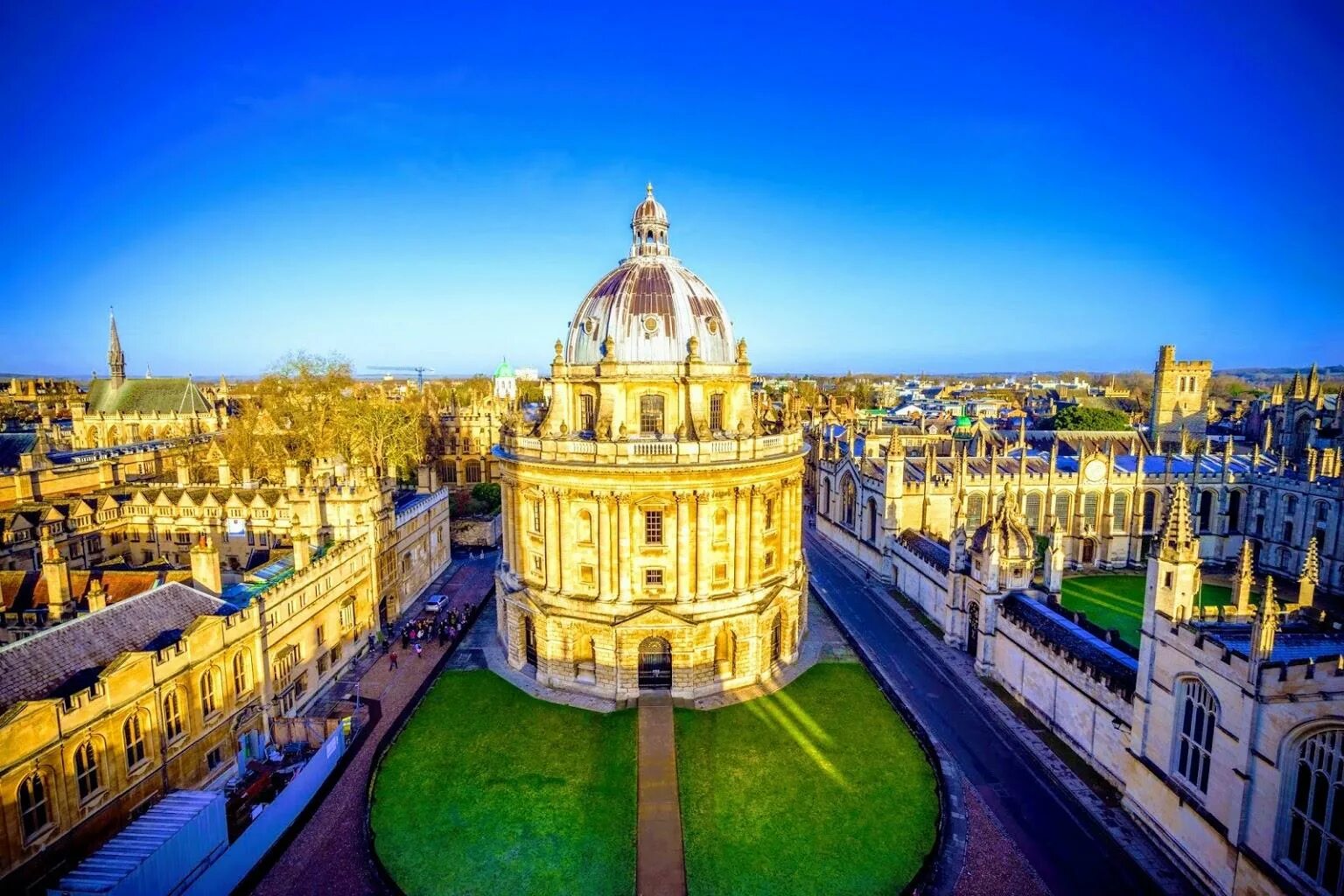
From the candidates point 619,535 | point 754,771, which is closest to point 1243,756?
point 754,771

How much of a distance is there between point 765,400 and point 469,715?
23930 mm

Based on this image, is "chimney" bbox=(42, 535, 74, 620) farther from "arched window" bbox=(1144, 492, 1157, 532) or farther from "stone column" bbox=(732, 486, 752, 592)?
"arched window" bbox=(1144, 492, 1157, 532)

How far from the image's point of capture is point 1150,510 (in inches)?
2121

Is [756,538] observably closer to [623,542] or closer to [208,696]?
[623,542]

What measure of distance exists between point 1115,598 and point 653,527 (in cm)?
3352

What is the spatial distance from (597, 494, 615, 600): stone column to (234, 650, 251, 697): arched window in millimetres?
14193

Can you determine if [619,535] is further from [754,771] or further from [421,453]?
[421,453]

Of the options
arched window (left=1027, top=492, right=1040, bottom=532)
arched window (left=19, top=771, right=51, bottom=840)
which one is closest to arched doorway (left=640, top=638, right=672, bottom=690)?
arched window (left=19, top=771, right=51, bottom=840)

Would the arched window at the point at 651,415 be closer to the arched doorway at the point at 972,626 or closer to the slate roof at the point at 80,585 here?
the arched doorway at the point at 972,626

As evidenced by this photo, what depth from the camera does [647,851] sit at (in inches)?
864

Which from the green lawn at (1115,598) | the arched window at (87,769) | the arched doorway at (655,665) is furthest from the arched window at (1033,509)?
the arched window at (87,769)

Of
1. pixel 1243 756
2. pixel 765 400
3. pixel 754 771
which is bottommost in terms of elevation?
pixel 754 771

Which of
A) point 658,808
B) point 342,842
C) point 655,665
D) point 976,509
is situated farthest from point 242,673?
point 976,509

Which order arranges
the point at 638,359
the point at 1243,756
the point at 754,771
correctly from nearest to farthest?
1. the point at 1243,756
2. the point at 754,771
3. the point at 638,359
